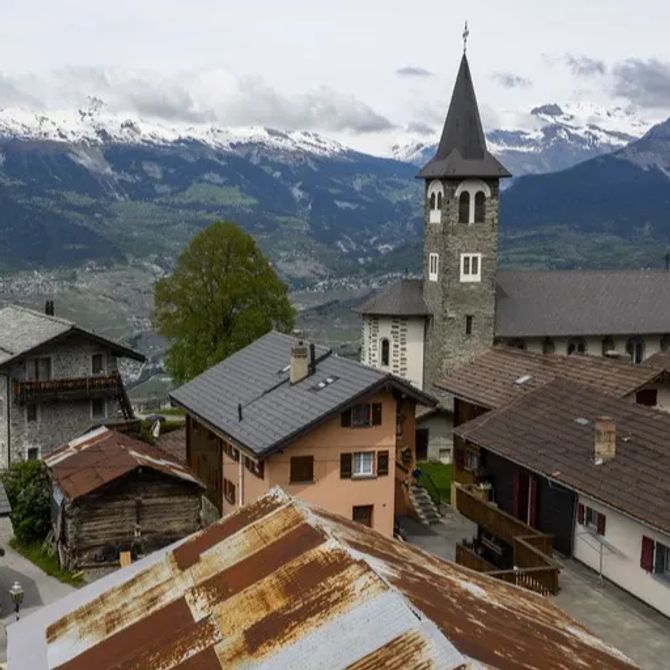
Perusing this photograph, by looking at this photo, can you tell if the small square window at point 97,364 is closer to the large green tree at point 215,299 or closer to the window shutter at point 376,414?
the large green tree at point 215,299

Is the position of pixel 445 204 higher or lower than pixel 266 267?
higher

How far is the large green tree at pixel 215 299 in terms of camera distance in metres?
63.0

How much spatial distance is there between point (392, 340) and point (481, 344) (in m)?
5.38

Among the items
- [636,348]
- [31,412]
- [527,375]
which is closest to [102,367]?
[31,412]

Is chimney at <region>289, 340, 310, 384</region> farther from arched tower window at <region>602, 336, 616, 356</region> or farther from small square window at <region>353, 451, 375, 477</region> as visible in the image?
arched tower window at <region>602, 336, 616, 356</region>

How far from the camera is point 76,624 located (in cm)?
1741

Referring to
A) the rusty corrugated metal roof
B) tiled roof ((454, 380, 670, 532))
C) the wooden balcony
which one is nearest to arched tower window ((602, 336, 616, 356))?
tiled roof ((454, 380, 670, 532))

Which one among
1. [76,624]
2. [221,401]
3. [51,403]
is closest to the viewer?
[76,624]

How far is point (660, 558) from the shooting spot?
27953 mm

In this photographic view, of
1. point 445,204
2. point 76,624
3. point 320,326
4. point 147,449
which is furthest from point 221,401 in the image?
point 320,326

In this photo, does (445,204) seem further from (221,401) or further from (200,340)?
(221,401)

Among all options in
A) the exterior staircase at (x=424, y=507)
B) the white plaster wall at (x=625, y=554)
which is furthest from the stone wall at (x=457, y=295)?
the white plaster wall at (x=625, y=554)

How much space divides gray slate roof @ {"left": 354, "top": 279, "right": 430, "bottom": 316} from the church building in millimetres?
61

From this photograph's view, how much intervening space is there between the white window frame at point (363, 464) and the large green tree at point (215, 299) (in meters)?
27.8
